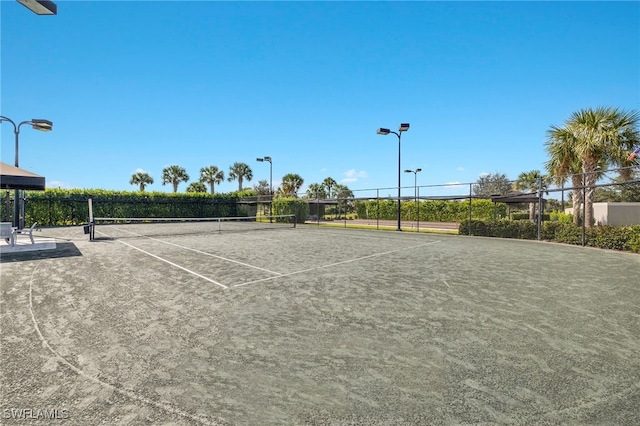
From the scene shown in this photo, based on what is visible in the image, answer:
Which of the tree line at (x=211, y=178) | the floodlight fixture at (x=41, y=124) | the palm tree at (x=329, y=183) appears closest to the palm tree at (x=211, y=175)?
the tree line at (x=211, y=178)

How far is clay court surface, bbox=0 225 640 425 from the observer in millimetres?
2617

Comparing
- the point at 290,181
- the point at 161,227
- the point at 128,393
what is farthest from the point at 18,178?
the point at 290,181

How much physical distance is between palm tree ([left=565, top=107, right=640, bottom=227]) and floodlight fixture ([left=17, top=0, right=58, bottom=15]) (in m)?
18.1

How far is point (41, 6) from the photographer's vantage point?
430cm

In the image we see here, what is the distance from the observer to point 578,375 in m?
3.14

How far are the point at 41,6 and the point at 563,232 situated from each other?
18.7m

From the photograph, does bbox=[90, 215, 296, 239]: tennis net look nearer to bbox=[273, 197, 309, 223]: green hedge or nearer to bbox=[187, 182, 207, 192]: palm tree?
bbox=[273, 197, 309, 223]: green hedge

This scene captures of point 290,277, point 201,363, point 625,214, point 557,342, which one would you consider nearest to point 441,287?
point 557,342

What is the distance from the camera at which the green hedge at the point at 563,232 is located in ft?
39.4

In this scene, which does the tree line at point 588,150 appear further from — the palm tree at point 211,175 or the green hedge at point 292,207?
the palm tree at point 211,175

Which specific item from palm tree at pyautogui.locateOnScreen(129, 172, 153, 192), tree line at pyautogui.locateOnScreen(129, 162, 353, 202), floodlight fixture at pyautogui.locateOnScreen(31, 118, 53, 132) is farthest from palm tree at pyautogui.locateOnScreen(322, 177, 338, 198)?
floodlight fixture at pyautogui.locateOnScreen(31, 118, 53, 132)

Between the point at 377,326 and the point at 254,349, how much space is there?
1709 millimetres

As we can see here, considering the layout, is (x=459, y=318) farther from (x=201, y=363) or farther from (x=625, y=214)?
(x=625, y=214)

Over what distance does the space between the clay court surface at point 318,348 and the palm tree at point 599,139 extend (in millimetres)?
9488
